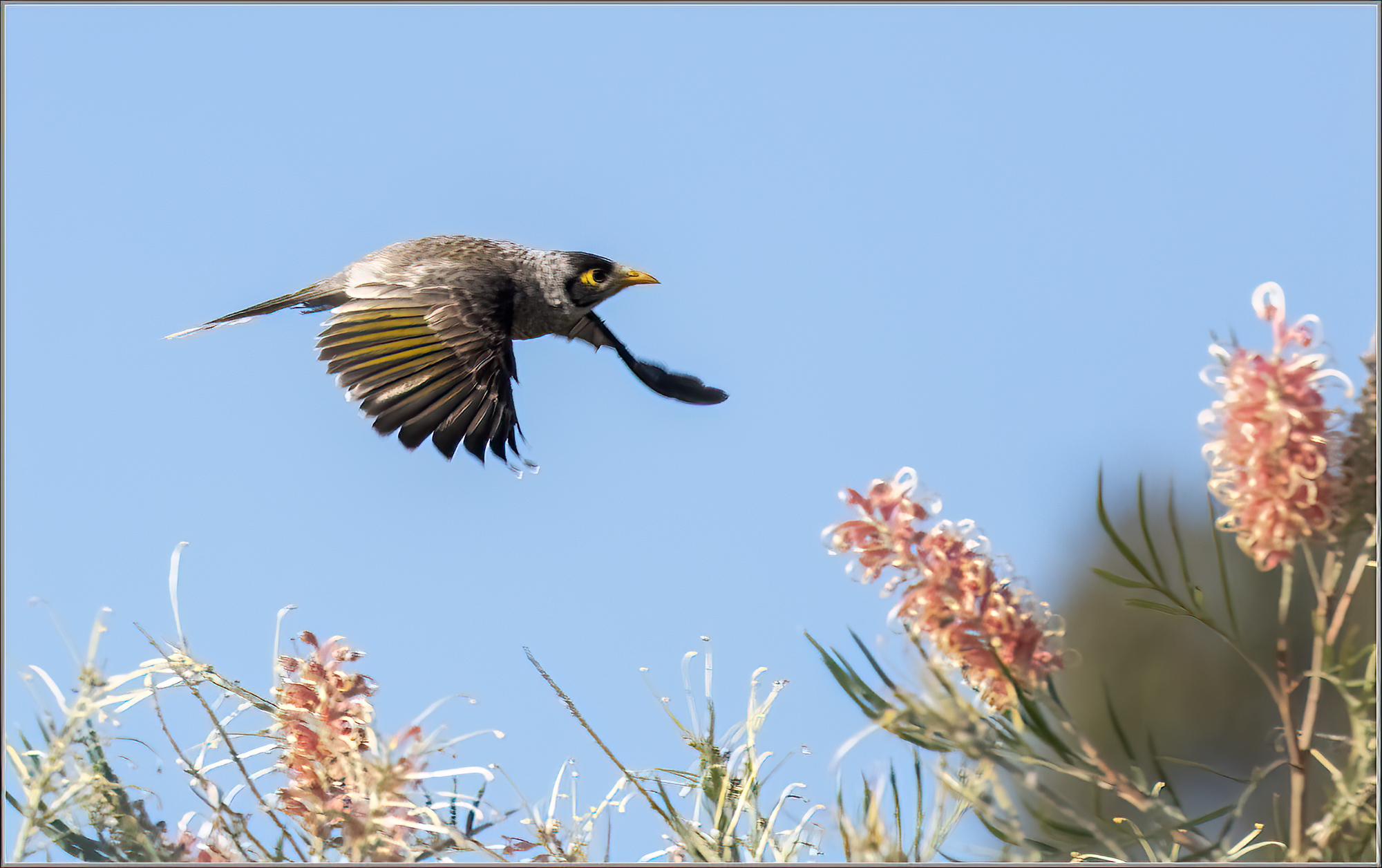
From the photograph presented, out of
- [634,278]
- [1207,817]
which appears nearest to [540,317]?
[634,278]

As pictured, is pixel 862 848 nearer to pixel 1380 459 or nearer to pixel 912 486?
pixel 912 486

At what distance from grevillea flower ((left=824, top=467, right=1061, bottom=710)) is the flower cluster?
2.20ft

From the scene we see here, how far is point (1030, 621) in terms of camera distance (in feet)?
4.79

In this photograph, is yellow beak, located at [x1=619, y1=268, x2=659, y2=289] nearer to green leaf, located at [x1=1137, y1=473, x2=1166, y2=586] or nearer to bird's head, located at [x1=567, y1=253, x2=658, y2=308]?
bird's head, located at [x1=567, y1=253, x2=658, y2=308]

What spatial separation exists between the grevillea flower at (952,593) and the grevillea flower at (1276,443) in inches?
12.3

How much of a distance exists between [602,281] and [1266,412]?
4.30m

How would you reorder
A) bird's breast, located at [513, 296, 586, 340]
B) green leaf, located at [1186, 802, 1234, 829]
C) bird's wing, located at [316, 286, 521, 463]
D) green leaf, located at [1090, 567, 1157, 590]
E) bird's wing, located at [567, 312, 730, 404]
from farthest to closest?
bird's breast, located at [513, 296, 586, 340] < bird's wing, located at [567, 312, 730, 404] < bird's wing, located at [316, 286, 521, 463] < green leaf, located at [1090, 567, 1157, 590] < green leaf, located at [1186, 802, 1234, 829]

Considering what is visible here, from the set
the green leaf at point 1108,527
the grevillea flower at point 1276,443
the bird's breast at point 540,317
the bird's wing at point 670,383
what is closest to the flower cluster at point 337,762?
the green leaf at point 1108,527

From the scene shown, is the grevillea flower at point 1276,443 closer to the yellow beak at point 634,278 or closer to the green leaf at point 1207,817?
the green leaf at point 1207,817

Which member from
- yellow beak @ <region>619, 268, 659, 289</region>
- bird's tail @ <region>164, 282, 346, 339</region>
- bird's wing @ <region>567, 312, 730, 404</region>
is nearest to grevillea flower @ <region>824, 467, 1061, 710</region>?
bird's wing @ <region>567, 312, 730, 404</region>

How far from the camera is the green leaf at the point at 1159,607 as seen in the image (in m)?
1.51

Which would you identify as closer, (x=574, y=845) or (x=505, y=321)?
(x=574, y=845)

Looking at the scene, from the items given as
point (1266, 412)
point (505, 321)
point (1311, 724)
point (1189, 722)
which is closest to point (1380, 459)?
point (1266, 412)

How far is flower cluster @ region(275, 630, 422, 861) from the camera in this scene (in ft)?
4.37
